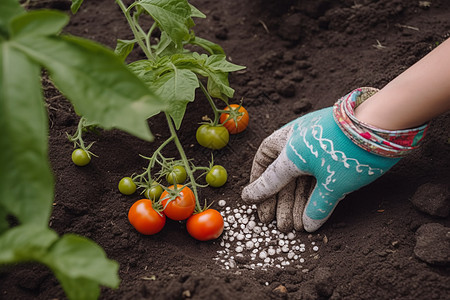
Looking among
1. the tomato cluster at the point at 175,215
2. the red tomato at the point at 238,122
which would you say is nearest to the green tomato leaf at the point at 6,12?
the tomato cluster at the point at 175,215

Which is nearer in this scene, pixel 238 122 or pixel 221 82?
pixel 221 82

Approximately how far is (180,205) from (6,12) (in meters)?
1.00

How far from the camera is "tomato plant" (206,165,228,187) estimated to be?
1988mm

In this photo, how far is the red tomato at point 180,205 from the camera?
1.77 m

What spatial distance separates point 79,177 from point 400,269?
4.50 feet

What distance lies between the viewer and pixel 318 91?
7.97ft

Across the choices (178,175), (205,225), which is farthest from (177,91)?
(205,225)

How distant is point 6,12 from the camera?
3.30 feet

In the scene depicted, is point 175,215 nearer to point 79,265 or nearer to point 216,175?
point 216,175

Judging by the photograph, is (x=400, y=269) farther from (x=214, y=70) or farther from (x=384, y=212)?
(x=214, y=70)

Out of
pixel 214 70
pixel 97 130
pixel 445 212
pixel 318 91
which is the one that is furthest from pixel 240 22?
pixel 445 212

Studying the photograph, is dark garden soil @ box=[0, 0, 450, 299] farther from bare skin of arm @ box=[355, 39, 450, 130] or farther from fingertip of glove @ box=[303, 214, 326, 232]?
bare skin of arm @ box=[355, 39, 450, 130]

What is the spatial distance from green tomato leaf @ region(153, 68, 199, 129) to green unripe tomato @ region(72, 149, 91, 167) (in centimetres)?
49

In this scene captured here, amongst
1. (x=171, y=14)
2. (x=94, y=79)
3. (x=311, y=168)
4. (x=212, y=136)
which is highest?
(x=94, y=79)
